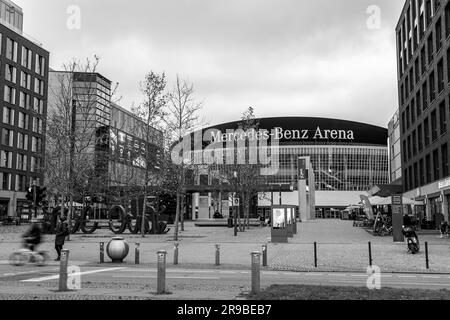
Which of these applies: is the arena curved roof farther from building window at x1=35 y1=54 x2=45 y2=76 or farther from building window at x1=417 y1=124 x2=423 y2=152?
building window at x1=417 y1=124 x2=423 y2=152

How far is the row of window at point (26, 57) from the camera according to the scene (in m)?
80.2

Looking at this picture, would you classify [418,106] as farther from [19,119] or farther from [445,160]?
[19,119]

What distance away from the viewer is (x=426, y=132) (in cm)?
5444

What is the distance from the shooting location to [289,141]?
13150 cm

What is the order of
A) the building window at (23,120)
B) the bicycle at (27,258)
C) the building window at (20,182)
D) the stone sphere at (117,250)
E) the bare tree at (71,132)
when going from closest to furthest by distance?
the bicycle at (27,258) < the stone sphere at (117,250) < the bare tree at (71,132) < the building window at (20,182) < the building window at (23,120)

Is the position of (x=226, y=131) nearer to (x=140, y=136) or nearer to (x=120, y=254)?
(x=140, y=136)

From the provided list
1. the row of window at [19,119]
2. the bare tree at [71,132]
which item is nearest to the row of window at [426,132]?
the bare tree at [71,132]

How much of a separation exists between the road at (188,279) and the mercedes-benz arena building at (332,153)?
10898 cm

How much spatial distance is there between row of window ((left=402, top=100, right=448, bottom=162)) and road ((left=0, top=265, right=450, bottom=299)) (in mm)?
32377

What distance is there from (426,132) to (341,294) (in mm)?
47923

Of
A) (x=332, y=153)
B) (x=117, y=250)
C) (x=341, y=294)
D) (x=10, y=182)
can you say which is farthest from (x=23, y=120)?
(x=341, y=294)

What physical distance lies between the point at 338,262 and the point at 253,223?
3794cm

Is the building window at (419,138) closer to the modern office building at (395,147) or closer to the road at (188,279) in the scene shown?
the modern office building at (395,147)

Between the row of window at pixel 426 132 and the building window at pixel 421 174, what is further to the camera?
the building window at pixel 421 174
